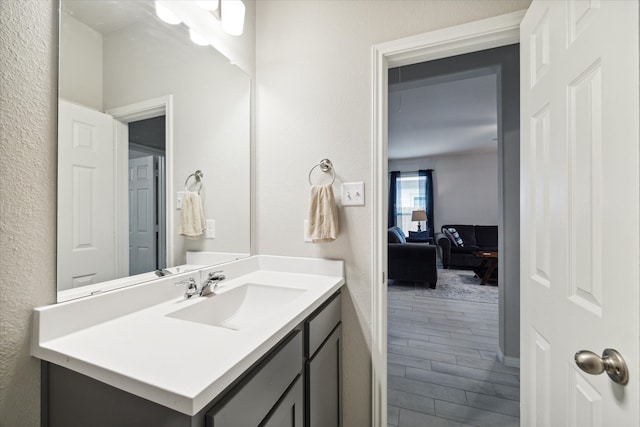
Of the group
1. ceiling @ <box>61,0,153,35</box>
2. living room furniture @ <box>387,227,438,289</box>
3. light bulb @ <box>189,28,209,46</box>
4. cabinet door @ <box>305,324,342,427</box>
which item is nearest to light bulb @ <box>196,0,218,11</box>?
light bulb @ <box>189,28,209,46</box>

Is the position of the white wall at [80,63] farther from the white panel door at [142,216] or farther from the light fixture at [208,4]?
the light fixture at [208,4]

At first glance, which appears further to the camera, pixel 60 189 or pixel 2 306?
pixel 60 189

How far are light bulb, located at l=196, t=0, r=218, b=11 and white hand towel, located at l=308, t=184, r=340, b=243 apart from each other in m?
0.96

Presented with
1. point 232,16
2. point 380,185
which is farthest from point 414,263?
point 232,16

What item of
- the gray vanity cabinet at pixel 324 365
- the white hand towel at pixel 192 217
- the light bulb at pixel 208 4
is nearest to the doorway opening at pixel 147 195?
the white hand towel at pixel 192 217

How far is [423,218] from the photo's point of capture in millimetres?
6926

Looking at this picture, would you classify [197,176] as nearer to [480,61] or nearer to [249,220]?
[249,220]

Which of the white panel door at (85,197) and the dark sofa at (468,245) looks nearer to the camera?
the white panel door at (85,197)

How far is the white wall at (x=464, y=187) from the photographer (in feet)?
21.9

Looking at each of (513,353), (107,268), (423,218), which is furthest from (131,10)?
(423,218)

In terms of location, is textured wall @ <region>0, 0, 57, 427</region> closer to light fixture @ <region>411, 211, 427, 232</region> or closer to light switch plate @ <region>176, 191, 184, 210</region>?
light switch plate @ <region>176, 191, 184, 210</region>

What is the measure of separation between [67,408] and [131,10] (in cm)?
131

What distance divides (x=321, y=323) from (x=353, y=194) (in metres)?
0.63

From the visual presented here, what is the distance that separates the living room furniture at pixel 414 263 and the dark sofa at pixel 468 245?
166 cm
